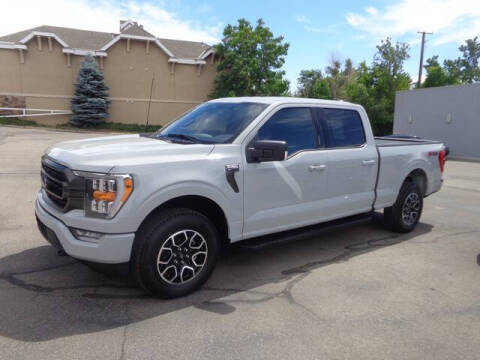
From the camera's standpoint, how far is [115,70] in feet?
106

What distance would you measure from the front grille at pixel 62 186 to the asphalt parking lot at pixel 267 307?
89 cm

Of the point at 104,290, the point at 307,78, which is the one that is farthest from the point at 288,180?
the point at 307,78

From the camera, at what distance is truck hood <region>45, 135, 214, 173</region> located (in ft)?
11.1

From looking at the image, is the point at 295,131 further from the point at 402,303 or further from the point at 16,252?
the point at 16,252

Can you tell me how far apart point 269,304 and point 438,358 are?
142cm

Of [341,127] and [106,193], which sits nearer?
[106,193]

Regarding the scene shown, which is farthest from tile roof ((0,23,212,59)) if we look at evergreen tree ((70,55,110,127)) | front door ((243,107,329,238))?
front door ((243,107,329,238))

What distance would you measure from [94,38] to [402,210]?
33.7 m

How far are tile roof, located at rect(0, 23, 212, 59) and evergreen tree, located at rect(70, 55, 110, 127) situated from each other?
9.73ft

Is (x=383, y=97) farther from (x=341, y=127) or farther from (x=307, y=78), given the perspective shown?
(x=307, y=78)

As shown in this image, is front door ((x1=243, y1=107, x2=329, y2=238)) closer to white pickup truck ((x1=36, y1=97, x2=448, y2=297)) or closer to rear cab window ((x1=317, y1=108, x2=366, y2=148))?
white pickup truck ((x1=36, y1=97, x2=448, y2=297))

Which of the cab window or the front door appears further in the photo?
the cab window

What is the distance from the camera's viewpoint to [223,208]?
392 centimetres

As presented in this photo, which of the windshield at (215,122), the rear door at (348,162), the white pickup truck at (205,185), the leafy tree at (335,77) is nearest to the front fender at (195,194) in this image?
the white pickup truck at (205,185)
